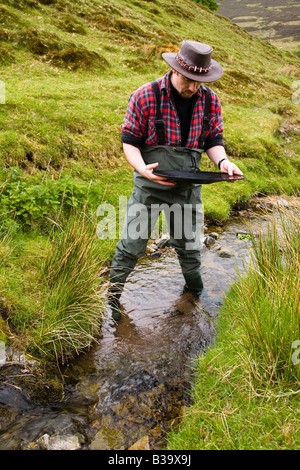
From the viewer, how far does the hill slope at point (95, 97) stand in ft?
25.6

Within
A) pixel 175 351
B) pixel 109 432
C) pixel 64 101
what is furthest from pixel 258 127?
pixel 109 432

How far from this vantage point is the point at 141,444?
3.07 m

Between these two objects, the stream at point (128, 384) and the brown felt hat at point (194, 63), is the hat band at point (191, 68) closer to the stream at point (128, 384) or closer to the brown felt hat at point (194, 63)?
the brown felt hat at point (194, 63)

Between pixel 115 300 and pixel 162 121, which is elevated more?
pixel 162 121

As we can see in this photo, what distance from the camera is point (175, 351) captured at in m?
4.32

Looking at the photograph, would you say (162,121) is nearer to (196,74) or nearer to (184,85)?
(184,85)

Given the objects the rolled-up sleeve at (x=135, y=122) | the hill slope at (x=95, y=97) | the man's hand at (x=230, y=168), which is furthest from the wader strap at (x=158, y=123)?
the hill slope at (x=95, y=97)

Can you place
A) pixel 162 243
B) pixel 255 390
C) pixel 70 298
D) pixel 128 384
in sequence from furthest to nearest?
pixel 162 243 → pixel 70 298 → pixel 128 384 → pixel 255 390

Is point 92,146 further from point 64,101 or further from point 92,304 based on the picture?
point 92,304

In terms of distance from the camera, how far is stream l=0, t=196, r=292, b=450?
3.11 m

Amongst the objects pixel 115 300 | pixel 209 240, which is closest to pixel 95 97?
pixel 209 240

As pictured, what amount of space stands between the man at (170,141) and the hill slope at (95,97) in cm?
124

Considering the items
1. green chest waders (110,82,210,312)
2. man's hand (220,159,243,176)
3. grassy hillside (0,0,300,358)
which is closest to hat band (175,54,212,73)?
green chest waders (110,82,210,312)

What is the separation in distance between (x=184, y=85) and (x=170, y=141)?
2.03 feet
